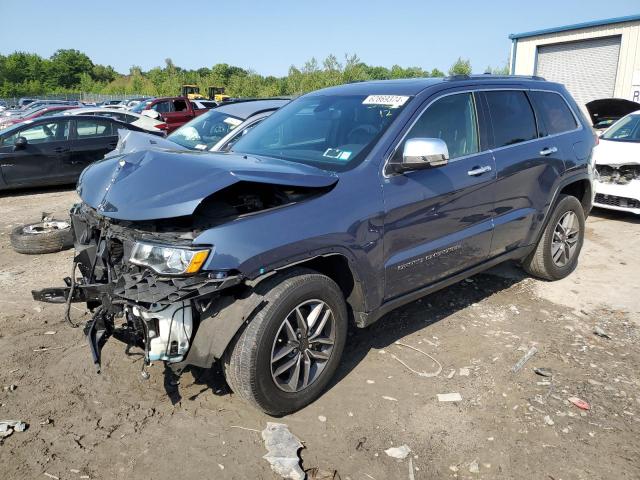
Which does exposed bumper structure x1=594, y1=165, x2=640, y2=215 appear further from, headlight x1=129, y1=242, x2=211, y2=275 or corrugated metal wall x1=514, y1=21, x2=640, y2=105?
corrugated metal wall x1=514, y1=21, x2=640, y2=105

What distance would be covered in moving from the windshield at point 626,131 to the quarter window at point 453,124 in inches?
204

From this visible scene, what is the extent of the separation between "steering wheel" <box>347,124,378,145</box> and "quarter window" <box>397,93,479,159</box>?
0.28 m

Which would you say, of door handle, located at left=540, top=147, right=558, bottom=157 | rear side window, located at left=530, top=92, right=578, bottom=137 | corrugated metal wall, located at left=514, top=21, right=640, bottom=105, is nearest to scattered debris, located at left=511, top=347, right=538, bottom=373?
door handle, located at left=540, top=147, right=558, bottom=157

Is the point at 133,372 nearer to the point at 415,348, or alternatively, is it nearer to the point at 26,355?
the point at 26,355

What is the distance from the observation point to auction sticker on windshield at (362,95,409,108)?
3674 mm

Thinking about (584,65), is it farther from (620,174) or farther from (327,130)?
(327,130)

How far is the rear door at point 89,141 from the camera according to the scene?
33.8 feet

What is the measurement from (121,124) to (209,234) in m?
9.41

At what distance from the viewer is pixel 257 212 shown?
2.85 m

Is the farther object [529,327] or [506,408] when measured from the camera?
[529,327]

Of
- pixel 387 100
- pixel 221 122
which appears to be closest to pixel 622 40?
pixel 221 122

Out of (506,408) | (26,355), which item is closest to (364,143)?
(506,408)

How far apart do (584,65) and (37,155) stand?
18751 mm

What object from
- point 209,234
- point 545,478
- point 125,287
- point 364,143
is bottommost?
point 545,478
